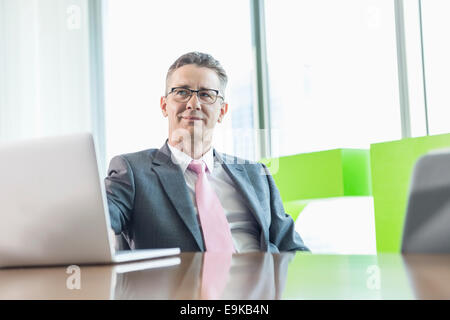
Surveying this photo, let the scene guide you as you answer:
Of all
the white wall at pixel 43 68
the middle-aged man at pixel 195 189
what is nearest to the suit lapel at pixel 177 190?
the middle-aged man at pixel 195 189

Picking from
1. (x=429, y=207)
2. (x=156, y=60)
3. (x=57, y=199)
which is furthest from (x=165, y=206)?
(x=156, y=60)

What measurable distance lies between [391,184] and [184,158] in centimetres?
140

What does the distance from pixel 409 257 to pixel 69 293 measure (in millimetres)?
604

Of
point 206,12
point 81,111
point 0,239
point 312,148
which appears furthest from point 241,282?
point 206,12

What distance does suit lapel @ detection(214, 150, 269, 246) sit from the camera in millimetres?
1835

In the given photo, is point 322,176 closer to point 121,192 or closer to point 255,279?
point 121,192

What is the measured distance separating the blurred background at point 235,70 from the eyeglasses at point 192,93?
1.55m

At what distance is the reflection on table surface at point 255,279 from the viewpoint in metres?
0.61

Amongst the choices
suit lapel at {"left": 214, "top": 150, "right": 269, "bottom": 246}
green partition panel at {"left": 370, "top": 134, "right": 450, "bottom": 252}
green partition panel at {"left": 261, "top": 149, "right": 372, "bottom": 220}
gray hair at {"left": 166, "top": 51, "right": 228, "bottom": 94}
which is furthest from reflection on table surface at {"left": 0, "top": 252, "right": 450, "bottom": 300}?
green partition panel at {"left": 261, "top": 149, "right": 372, "bottom": 220}

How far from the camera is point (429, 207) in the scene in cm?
115

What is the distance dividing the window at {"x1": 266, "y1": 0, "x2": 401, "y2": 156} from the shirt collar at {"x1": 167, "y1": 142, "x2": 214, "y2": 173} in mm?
1823

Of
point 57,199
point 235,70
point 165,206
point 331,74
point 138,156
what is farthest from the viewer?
point 235,70

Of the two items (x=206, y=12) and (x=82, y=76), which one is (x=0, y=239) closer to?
(x=82, y=76)

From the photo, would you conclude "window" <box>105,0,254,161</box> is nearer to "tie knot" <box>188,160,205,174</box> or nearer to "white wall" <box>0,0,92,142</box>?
"white wall" <box>0,0,92,142</box>
